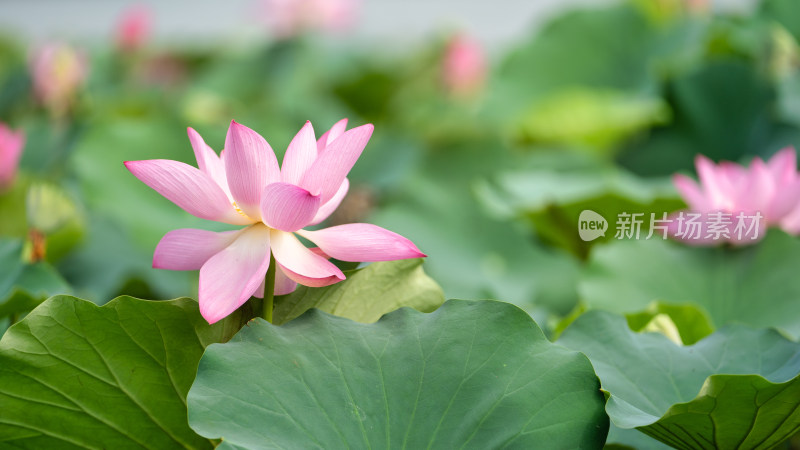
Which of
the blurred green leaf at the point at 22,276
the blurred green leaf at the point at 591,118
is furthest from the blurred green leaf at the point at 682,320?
the blurred green leaf at the point at 591,118

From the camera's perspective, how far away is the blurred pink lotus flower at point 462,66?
2.22 m

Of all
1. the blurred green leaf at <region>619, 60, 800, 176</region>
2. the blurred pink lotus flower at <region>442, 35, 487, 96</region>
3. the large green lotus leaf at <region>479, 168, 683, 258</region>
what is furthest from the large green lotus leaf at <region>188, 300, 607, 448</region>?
the blurred pink lotus flower at <region>442, 35, 487, 96</region>

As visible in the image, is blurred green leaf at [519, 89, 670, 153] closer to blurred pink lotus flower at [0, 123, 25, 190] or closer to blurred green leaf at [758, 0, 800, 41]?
blurred green leaf at [758, 0, 800, 41]

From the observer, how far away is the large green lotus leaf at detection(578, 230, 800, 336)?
88cm

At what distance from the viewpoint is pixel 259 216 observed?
0.54 m

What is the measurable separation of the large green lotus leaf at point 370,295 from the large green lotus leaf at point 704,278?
1.07 ft

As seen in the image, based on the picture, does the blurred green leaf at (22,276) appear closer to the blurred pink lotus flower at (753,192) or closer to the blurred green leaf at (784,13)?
the blurred pink lotus flower at (753,192)

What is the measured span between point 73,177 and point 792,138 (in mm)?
1351

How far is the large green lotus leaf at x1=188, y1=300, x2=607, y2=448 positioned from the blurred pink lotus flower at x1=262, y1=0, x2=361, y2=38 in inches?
71.6

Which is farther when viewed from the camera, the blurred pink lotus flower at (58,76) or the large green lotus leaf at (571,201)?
the blurred pink lotus flower at (58,76)

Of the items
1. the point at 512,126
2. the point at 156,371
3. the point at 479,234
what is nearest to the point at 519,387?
the point at 156,371

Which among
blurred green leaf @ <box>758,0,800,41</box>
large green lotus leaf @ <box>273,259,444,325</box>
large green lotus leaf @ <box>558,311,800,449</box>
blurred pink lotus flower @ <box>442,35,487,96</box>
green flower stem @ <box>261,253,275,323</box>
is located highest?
blurred green leaf @ <box>758,0,800,41</box>

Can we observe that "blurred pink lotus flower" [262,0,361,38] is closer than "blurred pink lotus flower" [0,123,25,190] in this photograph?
No

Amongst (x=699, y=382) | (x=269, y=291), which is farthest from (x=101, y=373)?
Result: (x=699, y=382)
